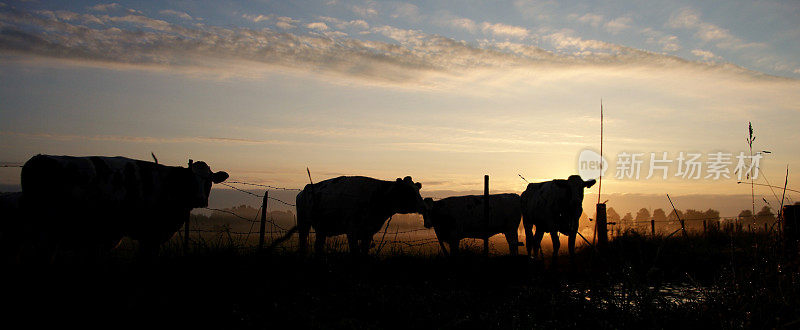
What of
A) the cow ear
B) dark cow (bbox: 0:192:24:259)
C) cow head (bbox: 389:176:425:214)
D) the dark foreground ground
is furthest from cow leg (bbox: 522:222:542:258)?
dark cow (bbox: 0:192:24:259)

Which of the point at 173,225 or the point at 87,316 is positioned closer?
the point at 87,316

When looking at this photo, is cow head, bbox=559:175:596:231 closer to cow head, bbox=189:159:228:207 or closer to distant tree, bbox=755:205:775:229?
distant tree, bbox=755:205:775:229

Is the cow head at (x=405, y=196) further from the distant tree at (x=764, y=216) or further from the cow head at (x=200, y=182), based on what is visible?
the distant tree at (x=764, y=216)

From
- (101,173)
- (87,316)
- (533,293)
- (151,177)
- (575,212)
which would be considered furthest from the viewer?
(575,212)

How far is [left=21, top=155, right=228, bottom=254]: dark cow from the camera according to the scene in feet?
25.0

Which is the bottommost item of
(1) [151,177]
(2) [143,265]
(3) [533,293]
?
(3) [533,293]

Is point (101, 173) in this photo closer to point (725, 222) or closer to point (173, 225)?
point (173, 225)

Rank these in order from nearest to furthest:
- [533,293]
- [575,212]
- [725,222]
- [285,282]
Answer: [285,282]
[533,293]
[575,212]
[725,222]

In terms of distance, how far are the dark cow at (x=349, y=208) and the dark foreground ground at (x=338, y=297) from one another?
412 centimetres

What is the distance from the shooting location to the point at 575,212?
44.6 ft

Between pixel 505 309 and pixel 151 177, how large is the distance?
6461 millimetres

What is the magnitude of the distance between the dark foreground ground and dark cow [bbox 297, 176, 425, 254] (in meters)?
4.12

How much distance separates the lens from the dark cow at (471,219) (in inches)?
579

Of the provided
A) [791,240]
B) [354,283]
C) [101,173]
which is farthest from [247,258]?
[791,240]
